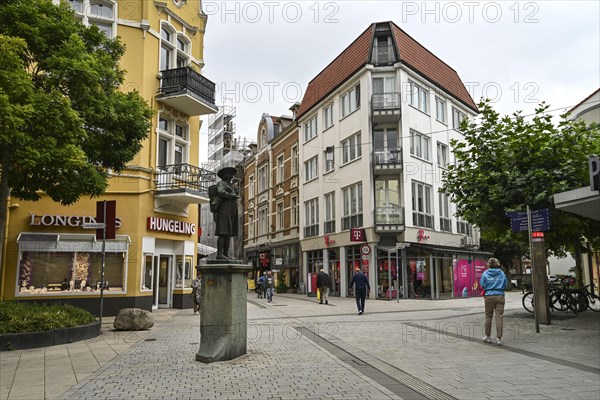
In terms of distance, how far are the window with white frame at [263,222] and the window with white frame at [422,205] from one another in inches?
705

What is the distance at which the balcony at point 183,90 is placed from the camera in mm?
19328

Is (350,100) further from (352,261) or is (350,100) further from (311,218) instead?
(352,261)

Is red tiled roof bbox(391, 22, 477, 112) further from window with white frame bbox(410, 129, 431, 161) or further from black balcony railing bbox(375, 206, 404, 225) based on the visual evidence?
black balcony railing bbox(375, 206, 404, 225)

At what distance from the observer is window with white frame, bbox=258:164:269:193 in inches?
1786

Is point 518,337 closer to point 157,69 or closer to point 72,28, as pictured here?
point 72,28

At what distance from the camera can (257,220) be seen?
156ft

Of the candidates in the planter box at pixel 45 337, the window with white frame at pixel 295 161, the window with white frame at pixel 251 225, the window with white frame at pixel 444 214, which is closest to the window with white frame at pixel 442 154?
the window with white frame at pixel 444 214

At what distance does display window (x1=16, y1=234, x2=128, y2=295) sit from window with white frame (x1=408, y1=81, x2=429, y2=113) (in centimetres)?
1936

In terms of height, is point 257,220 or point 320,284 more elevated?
point 257,220

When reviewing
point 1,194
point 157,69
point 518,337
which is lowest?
point 518,337

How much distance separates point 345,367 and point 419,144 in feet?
79.4

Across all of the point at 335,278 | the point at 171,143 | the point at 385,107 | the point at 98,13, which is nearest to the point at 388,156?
the point at 385,107

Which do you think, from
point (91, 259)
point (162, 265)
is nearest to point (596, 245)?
point (162, 265)

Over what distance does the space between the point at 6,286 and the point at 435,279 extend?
21238 mm
